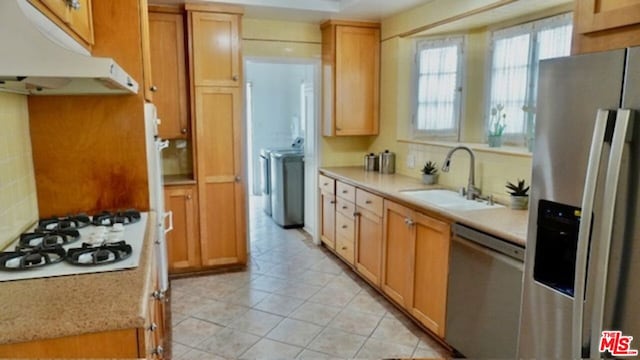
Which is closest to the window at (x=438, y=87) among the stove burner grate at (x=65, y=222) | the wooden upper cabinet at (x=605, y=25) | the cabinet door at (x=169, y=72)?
the cabinet door at (x=169, y=72)

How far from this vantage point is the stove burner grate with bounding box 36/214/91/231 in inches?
75.9

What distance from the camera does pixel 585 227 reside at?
4.08ft

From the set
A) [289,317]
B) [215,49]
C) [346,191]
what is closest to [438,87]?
[346,191]

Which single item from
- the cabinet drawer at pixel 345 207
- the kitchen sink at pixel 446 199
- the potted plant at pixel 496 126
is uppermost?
the potted plant at pixel 496 126

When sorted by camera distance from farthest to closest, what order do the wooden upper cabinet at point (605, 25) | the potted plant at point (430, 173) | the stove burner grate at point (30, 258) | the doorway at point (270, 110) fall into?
the doorway at point (270, 110) → the potted plant at point (430, 173) → the stove burner grate at point (30, 258) → the wooden upper cabinet at point (605, 25)

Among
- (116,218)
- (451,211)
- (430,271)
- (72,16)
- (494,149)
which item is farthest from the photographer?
(494,149)

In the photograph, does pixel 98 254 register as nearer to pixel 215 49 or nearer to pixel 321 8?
pixel 215 49

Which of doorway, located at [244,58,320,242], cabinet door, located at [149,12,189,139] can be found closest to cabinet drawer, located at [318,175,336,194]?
cabinet door, located at [149,12,189,139]

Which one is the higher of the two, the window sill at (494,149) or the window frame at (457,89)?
the window frame at (457,89)

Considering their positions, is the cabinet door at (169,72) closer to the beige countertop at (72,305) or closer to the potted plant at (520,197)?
the beige countertop at (72,305)

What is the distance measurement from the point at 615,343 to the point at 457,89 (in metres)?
2.84

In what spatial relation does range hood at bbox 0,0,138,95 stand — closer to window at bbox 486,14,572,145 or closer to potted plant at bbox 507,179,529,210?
potted plant at bbox 507,179,529,210

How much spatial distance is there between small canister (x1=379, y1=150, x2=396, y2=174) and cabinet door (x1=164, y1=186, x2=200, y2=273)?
177 centimetres

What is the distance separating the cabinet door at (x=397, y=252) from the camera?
2.89 meters
